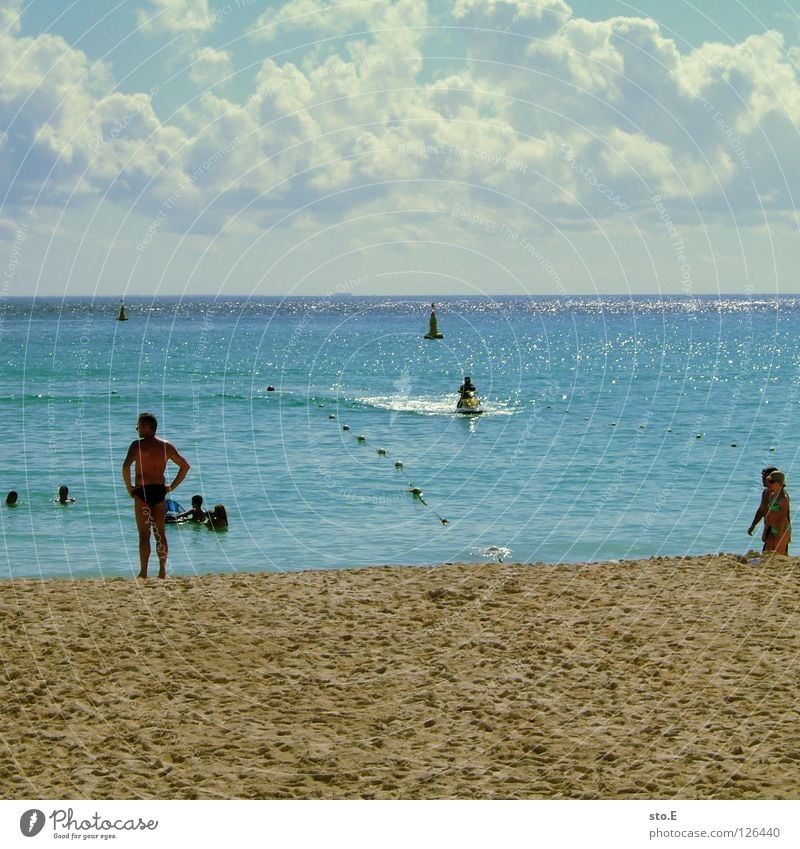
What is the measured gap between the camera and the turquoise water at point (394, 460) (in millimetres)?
19469

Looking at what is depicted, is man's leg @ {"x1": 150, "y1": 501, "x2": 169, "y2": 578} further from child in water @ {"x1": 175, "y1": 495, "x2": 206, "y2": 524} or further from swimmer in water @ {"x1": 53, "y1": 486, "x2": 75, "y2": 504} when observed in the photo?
swimmer in water @ {"x1": 53, "y1": 486, "x2": 75, "y2": 504}

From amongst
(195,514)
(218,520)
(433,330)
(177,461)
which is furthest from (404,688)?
(433,330)

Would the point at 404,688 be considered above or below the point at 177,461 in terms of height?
below

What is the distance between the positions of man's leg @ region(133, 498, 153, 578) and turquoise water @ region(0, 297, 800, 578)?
387cm

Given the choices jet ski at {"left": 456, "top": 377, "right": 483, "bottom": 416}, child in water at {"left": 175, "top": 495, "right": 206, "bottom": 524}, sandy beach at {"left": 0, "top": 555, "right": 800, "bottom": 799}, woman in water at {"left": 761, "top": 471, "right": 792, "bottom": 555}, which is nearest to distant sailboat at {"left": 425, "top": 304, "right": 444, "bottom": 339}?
jet ski at {"left": 456, "top": 377, "right": 483, "bottom": 416}

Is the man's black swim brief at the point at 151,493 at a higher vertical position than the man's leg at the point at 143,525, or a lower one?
higher

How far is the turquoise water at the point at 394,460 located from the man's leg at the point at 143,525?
12.7 ft

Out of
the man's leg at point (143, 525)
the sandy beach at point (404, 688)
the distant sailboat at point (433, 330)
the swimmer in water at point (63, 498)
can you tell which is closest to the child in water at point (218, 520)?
the swimmer in water at point (63, 498)

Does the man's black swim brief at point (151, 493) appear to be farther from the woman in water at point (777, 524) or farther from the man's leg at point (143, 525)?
the woman in water at point (777, 524)

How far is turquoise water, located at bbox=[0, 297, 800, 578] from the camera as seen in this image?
63.9 feet

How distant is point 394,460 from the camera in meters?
31.1

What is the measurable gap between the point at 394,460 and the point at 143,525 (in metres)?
18.3

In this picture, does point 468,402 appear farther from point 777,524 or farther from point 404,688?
point 404,688

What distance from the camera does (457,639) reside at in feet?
34.6
